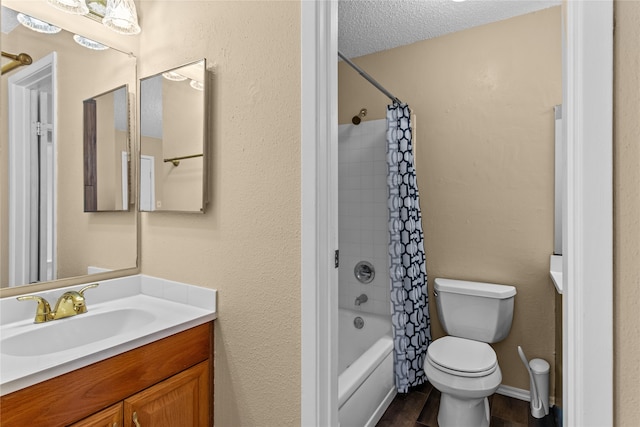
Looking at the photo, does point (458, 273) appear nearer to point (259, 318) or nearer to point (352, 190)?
point (352, 190)

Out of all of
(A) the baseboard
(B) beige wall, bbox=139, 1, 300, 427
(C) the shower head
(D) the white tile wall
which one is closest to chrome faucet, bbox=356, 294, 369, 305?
(D) the white tile wall

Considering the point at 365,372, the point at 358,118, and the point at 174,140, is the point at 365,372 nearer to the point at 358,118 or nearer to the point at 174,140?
the point at 174,140

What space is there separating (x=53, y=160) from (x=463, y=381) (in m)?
2.08

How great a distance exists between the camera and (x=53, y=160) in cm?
134

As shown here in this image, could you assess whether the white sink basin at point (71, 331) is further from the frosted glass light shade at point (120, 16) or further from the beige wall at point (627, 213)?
the beige wall at point (627, 213)

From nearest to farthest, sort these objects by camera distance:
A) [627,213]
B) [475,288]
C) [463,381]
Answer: [627,213] < [463,381] < [475,288]

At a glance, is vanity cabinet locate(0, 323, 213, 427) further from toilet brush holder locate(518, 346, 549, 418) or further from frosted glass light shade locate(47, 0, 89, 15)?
toilet brush holder locate(518, 346, 549, 418)

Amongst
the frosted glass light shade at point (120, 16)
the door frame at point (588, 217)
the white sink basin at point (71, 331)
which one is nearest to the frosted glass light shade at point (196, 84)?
the frosted glass light shade at point (120, 16)

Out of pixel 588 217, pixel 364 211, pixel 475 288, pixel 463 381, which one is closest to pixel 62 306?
pixel 588 217

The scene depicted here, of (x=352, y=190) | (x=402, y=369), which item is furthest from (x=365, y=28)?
(x=402, y=369)

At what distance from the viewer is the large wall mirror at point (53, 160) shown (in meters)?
1.23

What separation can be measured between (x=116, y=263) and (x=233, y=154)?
764mm

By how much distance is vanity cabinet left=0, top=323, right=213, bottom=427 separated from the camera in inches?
34.7

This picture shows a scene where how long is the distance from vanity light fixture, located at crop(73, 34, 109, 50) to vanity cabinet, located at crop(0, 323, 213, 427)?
1.25 meters
